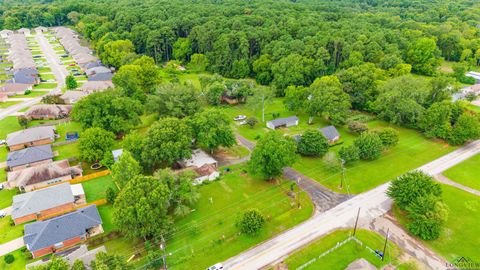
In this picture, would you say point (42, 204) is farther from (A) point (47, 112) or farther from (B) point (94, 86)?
(B) point (94, 86)

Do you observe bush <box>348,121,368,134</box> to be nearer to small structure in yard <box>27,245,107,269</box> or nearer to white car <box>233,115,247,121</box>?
white car <box>233,115,247,121</box>

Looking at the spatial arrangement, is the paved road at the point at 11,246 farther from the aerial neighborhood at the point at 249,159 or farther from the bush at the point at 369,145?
the bush at the point at 369,145

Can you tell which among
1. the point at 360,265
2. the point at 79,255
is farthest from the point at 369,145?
the point at 79,255

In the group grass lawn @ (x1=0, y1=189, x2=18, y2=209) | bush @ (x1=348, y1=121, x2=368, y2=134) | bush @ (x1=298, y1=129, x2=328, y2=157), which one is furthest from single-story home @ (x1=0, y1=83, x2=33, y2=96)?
bush @ (x1=348, y1=121, x2=368, y2=134)

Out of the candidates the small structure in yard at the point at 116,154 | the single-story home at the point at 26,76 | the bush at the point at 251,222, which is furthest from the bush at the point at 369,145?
the single-story home at the point at 26,76

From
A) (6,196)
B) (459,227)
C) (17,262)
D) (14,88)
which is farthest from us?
(14,88)

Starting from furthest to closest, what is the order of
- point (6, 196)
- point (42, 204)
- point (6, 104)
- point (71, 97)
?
point (6, 104)
point (71, 97)
point (6, 196)
point (42, 204)
